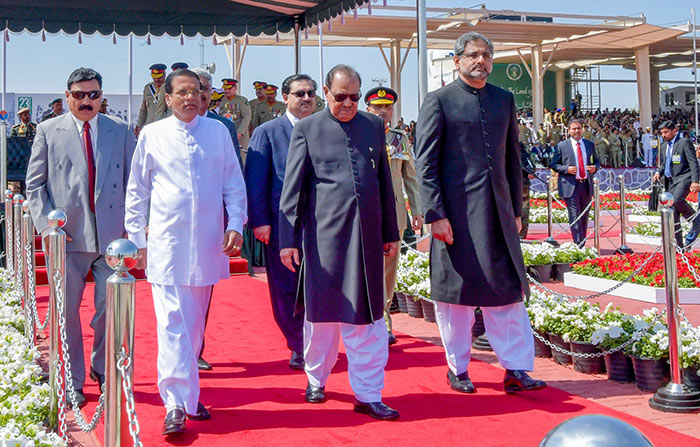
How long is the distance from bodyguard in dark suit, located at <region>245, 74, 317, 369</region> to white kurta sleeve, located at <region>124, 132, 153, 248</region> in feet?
3.54

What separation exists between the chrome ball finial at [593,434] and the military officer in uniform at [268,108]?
41.5 ft

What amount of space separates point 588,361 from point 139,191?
10.6 feet

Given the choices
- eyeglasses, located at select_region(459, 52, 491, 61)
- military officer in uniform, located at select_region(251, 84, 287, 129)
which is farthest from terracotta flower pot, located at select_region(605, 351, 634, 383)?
military officer in uniform, located at select_region(251, 84, 287, 129)

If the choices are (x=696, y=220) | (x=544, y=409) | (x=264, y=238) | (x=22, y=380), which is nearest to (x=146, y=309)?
(x=264, y=238)

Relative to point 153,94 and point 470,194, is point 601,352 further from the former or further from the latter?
point 153,94

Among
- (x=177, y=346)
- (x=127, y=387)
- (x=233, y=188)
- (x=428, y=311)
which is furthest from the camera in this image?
(x=428, y=311)

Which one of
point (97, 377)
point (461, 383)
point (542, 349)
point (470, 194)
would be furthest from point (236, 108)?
point (461, 383)

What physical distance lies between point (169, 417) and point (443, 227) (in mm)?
1973

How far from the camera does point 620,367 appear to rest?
18.8ft

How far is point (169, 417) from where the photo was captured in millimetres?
4406

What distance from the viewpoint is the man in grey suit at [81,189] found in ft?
17.3

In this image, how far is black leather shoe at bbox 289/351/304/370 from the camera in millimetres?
6031

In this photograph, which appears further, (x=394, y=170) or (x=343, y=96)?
(x=394, y=170)

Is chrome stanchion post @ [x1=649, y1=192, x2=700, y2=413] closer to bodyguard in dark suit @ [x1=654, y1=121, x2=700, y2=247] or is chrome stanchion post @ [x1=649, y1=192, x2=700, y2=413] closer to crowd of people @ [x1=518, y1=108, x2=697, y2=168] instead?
bodyguard in dark suit @ [x1=654, y1=121, x2=700, y2=247]
